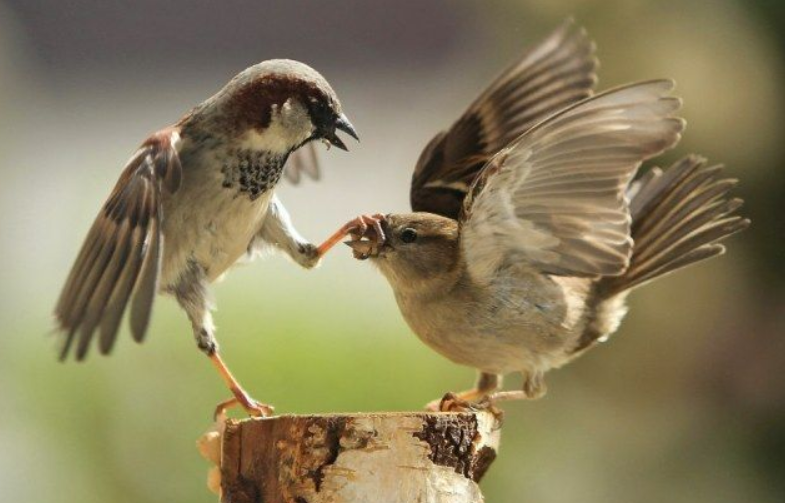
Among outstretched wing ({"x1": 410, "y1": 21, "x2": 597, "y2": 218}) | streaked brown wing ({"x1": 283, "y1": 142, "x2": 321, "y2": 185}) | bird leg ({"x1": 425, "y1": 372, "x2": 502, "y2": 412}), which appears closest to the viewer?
bird leg ({"x1": 425, "y1": 372, "x2": 502, "y2": 412})

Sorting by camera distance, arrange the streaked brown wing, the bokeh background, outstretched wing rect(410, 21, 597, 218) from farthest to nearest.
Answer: the bokeh background, the streaked brown wing, outstretched wing rect(410, 21, 597, 218)

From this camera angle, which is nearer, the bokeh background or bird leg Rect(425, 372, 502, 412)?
bird leg Rect(425, 372, 502, 412)

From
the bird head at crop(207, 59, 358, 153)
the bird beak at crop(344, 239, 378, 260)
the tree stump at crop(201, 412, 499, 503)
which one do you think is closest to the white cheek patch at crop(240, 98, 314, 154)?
the bird head at crop(207, 59, 358, 153)

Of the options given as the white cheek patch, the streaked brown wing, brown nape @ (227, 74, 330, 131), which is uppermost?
brown nape @ (227, 74, 330, 131)

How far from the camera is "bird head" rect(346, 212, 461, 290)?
2631 millimetres

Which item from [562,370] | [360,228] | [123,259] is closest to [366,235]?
[360,228]

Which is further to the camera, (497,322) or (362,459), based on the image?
(497,322)

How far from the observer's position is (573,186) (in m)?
2.40

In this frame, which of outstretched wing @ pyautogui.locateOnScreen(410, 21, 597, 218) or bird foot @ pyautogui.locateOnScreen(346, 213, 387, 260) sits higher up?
outstretched wing @ pyautogui.locateOnScreen(410, 21, 597, 218)

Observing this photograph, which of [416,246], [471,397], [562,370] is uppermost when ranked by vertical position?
[416,246]

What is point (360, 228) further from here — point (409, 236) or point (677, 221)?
point (677, 221)

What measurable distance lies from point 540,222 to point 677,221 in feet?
1.63

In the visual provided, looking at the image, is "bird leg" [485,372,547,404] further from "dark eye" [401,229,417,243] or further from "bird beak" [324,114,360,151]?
"bird beak" [324,114,360,151]

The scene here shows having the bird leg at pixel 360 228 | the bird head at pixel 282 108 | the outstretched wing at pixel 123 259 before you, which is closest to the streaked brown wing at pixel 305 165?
the bird leg at pixel 360 228
